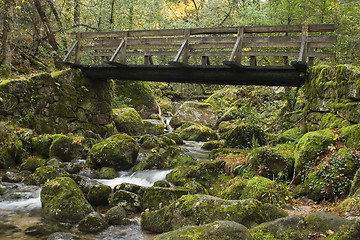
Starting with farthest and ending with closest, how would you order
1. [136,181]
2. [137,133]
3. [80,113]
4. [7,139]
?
[137,133]
[80,113]
[7,139]
[136,181]

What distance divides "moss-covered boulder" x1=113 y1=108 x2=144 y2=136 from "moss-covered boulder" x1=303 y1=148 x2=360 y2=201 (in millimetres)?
11896

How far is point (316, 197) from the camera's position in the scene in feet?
21.1

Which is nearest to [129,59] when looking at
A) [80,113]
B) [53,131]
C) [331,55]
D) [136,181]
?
[80,113]

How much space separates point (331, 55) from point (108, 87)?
402 inches

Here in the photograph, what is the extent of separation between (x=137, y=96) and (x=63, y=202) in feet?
50.5

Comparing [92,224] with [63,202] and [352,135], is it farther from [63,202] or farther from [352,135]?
[352,135]

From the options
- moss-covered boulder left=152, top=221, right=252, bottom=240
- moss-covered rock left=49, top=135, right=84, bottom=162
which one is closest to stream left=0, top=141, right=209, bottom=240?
moss-covered boulder left=152, top=221, right=252, bottom=240

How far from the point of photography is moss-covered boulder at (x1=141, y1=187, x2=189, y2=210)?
7.15m

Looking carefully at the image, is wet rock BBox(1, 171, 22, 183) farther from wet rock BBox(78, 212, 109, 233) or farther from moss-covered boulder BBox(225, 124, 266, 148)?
moss-covered boulder BBox(225, 124, 266, 148)

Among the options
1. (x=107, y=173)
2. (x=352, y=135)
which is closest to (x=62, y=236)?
(x=107, y=173)

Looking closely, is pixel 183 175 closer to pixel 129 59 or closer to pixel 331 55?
pixel 331 55

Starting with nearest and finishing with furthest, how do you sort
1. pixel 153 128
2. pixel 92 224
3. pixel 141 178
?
pixel 92 224
pixel 141 178
pixel 153 128

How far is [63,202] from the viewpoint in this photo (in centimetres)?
683

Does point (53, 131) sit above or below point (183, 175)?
above
